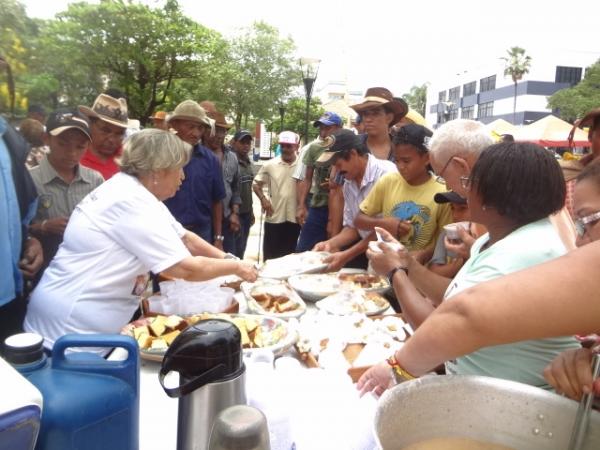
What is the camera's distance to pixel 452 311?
93 cm

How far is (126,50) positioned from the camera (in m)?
15.8

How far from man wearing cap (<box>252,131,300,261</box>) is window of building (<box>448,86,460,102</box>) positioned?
6588 centimetres

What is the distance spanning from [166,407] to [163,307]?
30.7 inches

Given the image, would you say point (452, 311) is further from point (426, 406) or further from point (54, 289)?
point (54, 289)

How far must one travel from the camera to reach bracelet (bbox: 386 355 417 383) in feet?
3.81

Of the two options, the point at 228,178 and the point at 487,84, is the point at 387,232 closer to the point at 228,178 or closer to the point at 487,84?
the point at 228,178

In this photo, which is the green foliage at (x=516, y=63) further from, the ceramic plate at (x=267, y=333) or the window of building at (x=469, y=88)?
the ceramic plate at (x=267, y=333)

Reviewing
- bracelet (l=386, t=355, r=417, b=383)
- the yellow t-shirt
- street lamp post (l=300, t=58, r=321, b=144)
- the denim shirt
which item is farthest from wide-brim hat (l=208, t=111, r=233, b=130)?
street lamp post (l=300, t=58, r=321, b=144)

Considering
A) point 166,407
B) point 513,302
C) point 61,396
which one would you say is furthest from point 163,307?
point 513,302

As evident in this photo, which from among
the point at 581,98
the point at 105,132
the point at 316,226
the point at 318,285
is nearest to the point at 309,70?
the point at 316,226

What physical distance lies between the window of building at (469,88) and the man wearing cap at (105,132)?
214ft

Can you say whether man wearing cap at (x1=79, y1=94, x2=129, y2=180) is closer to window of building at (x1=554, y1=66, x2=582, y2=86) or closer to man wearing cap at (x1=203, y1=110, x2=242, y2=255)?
man wearing cap at (x1=203, y1=110, x2=242, y2=255)

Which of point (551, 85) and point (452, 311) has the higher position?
point (551, 85)

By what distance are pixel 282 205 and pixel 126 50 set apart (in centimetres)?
1319
